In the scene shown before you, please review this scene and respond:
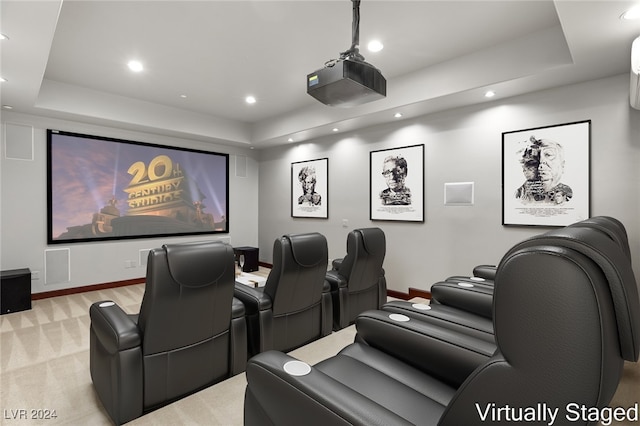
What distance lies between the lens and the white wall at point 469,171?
3117mm

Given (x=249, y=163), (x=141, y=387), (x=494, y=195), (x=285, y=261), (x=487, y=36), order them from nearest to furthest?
(x=141, y=387)
(x=285, y=261)
(x=487, y=36)
(x=494, y=195)
(x=249, y=163)

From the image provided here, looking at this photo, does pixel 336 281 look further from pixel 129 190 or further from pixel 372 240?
pixel 129 190

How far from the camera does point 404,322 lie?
163 centimetres

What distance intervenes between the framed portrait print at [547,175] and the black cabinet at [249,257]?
4637mm

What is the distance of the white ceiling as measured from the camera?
2.64 m

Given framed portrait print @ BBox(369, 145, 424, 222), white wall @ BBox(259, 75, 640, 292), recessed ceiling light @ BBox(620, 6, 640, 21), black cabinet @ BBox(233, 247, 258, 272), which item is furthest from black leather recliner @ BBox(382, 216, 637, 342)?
black cabinet @ BBox(233, 247, 258, 272)

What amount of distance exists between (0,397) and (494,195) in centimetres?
492

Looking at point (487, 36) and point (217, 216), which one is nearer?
point (487, 36)

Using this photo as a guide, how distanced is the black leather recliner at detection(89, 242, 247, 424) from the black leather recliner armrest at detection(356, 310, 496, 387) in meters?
1.00

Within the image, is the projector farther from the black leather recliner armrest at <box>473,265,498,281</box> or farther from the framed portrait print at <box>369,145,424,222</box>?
the framed portrait print at <box>369,145,424,222</box>

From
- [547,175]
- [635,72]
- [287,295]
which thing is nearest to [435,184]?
[547,175]

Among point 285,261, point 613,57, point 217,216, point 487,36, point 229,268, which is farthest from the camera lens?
point 217,216

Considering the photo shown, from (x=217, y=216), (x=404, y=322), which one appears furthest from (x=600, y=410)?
(x=217, y=216)

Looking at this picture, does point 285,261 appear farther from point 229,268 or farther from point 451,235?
point 451,235
